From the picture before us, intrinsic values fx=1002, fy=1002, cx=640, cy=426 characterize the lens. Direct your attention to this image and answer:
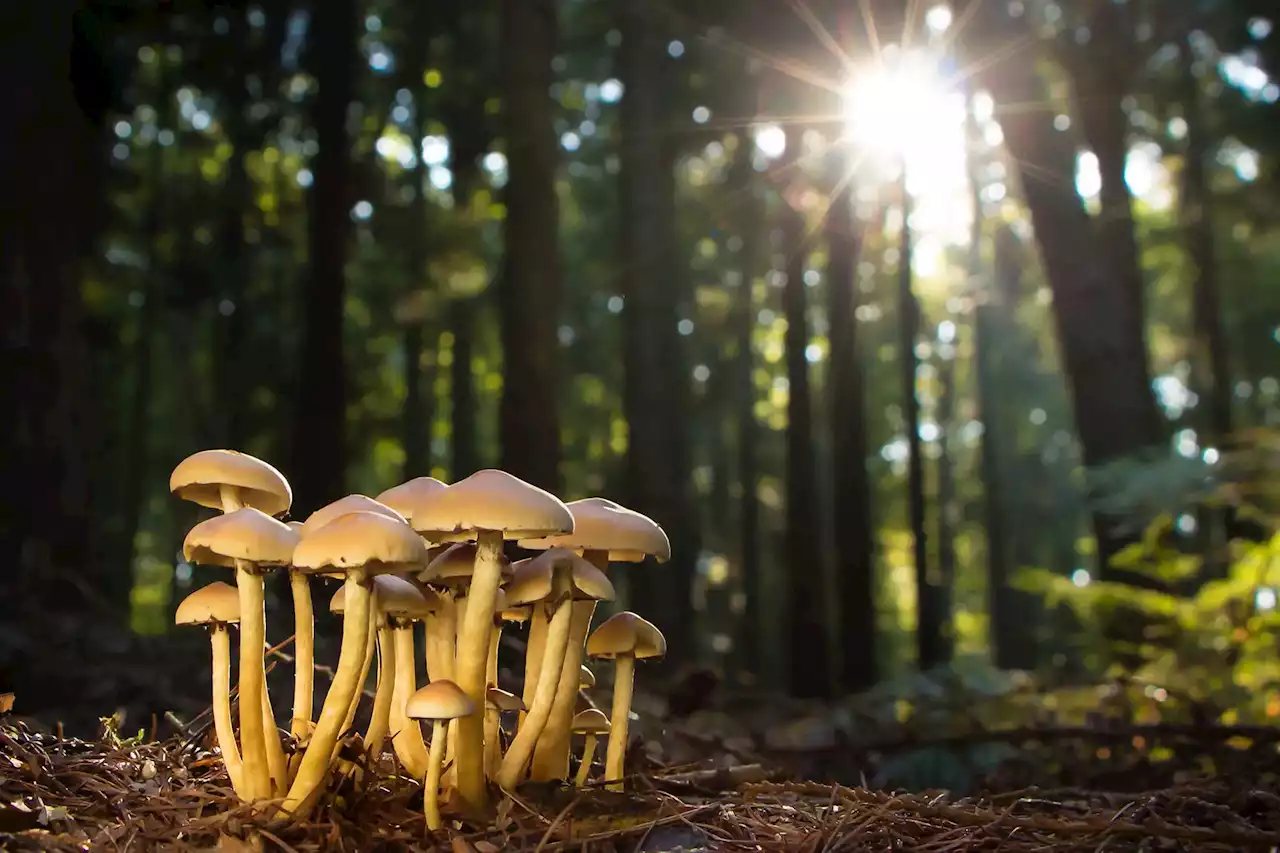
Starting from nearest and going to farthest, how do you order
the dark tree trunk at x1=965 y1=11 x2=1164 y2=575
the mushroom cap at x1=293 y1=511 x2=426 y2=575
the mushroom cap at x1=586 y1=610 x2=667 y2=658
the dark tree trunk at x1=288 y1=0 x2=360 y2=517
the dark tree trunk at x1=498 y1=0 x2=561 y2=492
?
the mushroom cap at x1=293 y1=511 x2=426 y2=575 < the mushroom cap at x1=586 y1=610 x2=667 y2=658 < the dark tree trunk at x1=498 y1=0 x2=561 y2=492 < the dark tree trunk at x1=965 y1=11 x2=1164 y2=575 < the dark tree trunk at x1=288 y1=0 x2=360 y2=517

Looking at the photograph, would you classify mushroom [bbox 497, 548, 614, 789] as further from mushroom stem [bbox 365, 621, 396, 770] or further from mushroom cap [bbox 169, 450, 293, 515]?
mushroom cap [bbox 169, 450, 293, 515]

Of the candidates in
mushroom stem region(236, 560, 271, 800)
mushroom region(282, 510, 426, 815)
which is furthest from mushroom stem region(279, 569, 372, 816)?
mushroom stem region(236, 560, 271, 800)

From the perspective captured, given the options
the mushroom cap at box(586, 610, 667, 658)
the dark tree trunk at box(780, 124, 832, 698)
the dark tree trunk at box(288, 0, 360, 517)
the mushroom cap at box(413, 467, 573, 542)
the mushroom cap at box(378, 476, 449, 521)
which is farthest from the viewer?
the dark tree trunk at box(780, 124, 832, 698)

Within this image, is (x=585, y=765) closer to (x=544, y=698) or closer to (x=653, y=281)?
(x=544, y=698)

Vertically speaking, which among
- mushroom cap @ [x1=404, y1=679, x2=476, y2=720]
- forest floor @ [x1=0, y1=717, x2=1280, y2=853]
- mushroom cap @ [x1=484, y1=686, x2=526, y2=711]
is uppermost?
mushroom cap @ [x1=404, y1=679, x2=476, y2=720]

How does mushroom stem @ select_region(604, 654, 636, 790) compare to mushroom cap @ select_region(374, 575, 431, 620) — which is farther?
mushroom stem @ select_region(604, 654, 636, 790)

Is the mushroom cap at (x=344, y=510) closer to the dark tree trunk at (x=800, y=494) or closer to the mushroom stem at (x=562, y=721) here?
the mushroom stem at (x=562, y=721)

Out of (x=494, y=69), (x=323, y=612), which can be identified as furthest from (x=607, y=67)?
(x=323, y=612)

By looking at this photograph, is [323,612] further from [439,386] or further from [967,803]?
[439,386]
